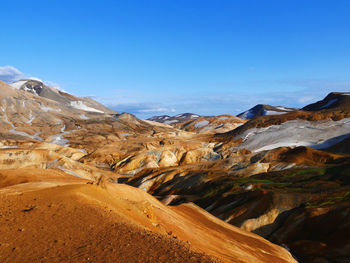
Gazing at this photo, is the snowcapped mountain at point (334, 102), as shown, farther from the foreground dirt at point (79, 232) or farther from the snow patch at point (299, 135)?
the foreground dirt at point (79, 232)

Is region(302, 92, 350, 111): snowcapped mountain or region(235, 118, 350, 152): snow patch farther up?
region(302, 92, 350, 111): snowcapped mountain

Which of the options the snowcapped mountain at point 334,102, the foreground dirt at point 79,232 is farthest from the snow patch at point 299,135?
the foreground dirt at point 79,232

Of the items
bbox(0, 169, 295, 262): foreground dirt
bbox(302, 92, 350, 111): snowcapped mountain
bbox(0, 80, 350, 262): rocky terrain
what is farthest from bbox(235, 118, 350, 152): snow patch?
bbox(0, 169, 295, 262): foreground dirt

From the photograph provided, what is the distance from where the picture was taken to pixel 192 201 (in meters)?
57.8

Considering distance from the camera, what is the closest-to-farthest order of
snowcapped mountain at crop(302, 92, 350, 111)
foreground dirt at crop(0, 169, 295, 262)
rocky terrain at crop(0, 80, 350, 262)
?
foreground dirt at crop(0, 169, 295, 262)
rocky terrain at crop(0, 80, 350, 262)
snowcapped mountain at crop(302, 92, 350, 111)

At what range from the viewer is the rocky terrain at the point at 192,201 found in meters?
13.1

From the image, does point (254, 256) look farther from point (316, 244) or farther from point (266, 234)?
point (266, 234)

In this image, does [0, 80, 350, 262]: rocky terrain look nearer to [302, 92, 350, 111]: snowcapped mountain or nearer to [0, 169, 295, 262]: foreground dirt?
[0, 169, 295, 262]: foreground dirt

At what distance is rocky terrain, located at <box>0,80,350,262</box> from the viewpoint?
43.1 feet

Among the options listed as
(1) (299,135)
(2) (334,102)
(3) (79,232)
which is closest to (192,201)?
(3) (79,232)

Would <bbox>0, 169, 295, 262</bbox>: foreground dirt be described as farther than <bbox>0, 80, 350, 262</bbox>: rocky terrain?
No

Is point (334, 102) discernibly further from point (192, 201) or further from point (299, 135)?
point (192, 201)

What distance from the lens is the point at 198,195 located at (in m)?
62.0

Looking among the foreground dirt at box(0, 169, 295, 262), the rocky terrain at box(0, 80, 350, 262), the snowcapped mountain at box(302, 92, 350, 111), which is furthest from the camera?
the snowcapped mountain at box(302, 92, 350, 111)
